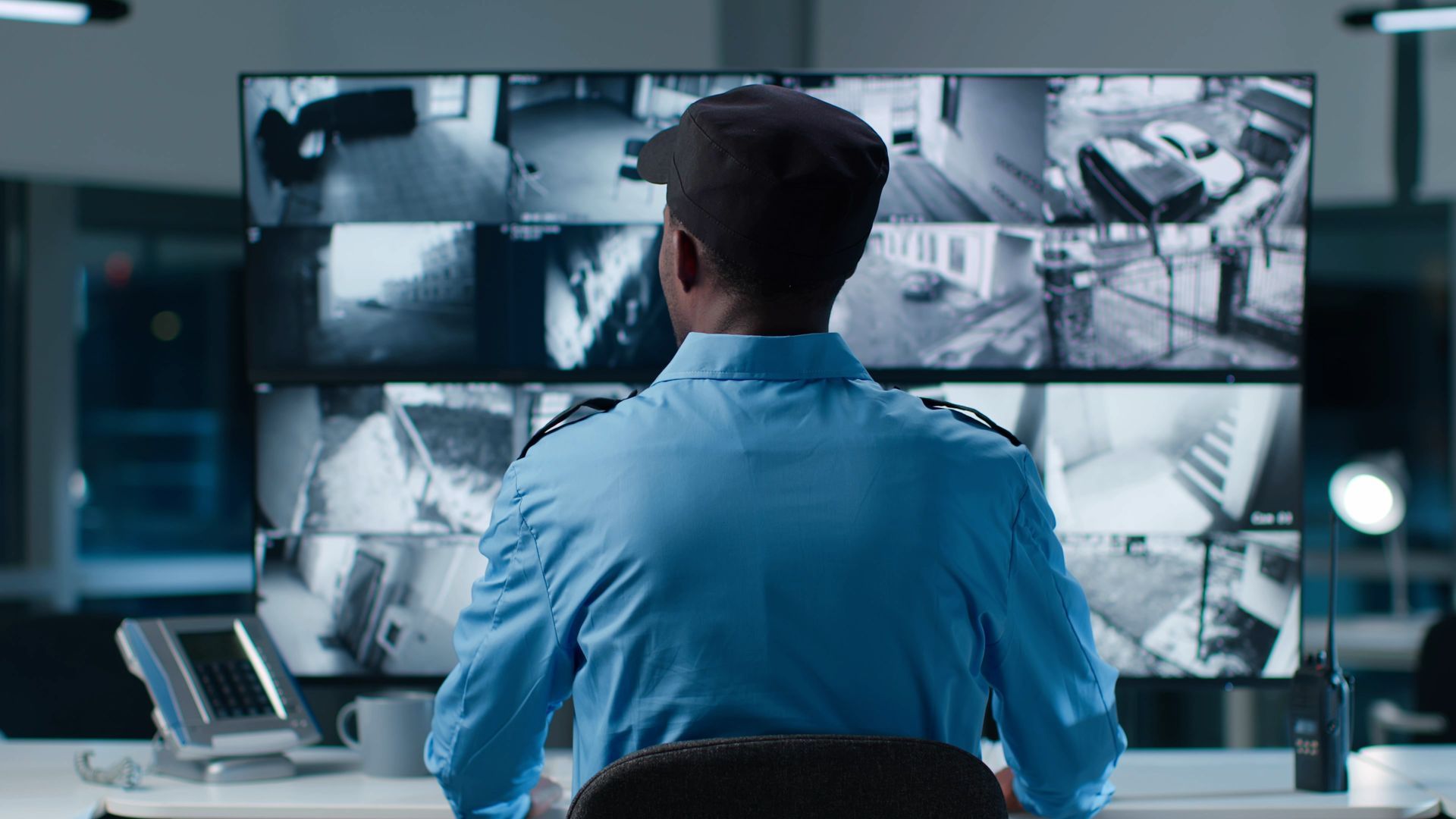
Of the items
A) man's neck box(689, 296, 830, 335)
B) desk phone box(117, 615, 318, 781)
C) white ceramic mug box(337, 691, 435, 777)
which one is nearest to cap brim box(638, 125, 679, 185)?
man's neck box(689, 296, 830, 335)

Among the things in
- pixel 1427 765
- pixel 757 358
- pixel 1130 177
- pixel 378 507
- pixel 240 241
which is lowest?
pixel 1427 765

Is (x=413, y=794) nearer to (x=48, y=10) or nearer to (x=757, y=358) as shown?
(x=757, y=358)

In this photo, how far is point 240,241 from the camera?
4566mm

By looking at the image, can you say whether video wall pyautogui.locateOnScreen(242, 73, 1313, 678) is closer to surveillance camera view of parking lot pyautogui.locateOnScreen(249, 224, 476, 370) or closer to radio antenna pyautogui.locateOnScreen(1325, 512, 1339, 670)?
surveillance camera view of parking lot pyautogui.locateOnScreen(249, 224, 476, 370)

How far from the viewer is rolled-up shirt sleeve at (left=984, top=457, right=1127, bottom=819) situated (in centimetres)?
112

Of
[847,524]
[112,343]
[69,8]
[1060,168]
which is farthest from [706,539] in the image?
[112,343]

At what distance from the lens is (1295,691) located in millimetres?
1754

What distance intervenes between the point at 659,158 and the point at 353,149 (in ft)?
3.25

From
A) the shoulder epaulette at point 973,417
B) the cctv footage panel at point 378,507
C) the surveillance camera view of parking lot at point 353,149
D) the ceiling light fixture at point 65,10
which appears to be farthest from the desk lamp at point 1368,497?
the ceiling light fixture at point 65,10

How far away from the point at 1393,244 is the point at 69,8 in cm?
503

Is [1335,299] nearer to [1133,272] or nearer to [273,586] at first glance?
[1133,272]

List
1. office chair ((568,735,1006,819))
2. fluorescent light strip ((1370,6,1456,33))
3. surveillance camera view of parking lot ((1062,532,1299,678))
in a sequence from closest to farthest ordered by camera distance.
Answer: office chair ((568,735,1006,819)) < surveillance camera view of parking lot ((1062,532,1299,678)) < fluorescent light strip ((1370,6,1456,33))

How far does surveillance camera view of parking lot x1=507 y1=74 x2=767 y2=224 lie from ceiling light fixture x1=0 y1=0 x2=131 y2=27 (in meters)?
1.75

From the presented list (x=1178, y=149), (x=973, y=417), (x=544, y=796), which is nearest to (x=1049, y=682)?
(x=973, y=417)
